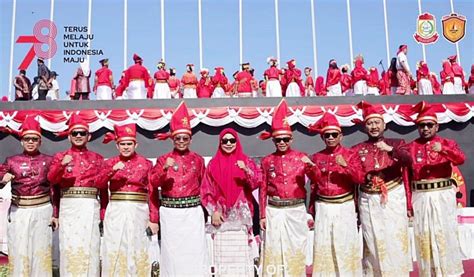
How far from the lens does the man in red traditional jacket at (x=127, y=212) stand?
13.6ft

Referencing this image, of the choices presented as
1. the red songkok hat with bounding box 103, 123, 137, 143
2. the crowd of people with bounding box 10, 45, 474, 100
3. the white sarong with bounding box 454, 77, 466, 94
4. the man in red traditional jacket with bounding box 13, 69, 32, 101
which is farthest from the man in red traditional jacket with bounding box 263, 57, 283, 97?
the red songkok hat with bounding box 103, 123, 137, 143

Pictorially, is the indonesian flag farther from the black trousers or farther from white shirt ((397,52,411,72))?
the black trousers

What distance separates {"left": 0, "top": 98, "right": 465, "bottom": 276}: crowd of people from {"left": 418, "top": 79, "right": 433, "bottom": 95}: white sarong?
762 centimetres

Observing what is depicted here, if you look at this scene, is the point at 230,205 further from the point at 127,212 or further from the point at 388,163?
the point at 388,163

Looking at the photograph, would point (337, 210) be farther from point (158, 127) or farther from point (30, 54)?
point (30, 54)

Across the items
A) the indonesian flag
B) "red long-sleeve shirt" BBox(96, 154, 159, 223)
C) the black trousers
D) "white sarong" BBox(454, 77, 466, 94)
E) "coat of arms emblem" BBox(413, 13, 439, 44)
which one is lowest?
the indonesian flag

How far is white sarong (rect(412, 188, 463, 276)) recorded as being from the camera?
4105mm

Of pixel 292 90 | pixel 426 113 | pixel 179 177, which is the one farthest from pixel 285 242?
pixel 292 90

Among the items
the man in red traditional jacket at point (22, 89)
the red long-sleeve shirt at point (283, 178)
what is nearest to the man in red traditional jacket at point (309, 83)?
the man in red traditional jacket at point (22, 89)

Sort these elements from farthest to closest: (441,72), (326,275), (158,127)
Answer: (441,72)
(158,127)
(326,275)

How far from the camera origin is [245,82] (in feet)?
35.7

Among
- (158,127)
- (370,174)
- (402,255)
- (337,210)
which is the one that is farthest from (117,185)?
(158,127)

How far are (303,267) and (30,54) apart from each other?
1067 centimetres

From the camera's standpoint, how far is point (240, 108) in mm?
9234
